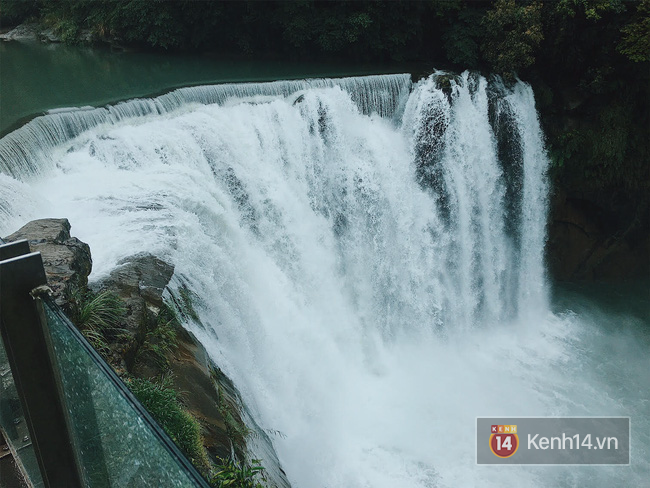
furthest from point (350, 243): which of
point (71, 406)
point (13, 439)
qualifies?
point (71, 406)

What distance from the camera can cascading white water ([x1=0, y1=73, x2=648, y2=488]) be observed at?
25.4 feet

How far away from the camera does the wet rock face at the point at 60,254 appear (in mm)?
4956

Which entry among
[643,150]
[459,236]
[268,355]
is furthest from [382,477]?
[643,150]

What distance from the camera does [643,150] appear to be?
1323 cm

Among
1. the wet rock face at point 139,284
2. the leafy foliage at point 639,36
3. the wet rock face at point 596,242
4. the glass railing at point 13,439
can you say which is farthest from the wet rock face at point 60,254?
the leafy foliage at point 639,36

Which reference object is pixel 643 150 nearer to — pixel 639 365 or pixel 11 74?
pixel 639 365

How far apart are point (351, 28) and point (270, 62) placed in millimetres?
2326

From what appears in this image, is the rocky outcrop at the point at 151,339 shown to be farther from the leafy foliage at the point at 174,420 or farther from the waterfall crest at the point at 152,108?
the waterfall crest at the point at 152,108

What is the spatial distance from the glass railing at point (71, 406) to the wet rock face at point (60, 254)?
2.77 m

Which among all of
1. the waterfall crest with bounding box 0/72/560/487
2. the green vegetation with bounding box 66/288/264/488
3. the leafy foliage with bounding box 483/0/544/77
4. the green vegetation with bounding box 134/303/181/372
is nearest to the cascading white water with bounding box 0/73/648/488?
the waterfall crest with bounding box 0/72/560/487

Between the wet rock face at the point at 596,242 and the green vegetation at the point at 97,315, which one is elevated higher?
the green vegetation at the point at 97,315

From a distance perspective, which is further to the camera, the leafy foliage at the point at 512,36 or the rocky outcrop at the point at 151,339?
the leafy foliage at the point at 512,36

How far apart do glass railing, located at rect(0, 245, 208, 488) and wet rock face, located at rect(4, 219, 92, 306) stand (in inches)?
109

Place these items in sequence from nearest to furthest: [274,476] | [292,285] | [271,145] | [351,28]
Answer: [274,476] < [292,285] < [271,145] < [351,28]
